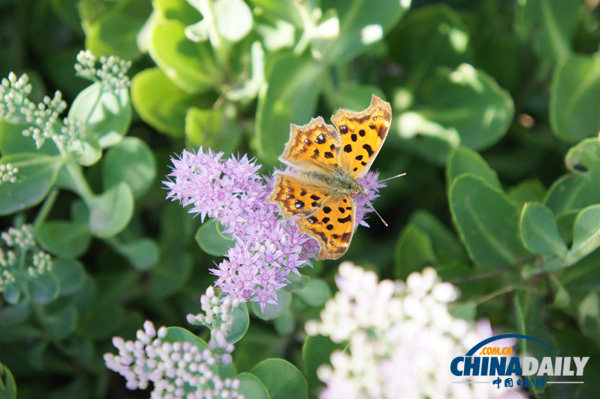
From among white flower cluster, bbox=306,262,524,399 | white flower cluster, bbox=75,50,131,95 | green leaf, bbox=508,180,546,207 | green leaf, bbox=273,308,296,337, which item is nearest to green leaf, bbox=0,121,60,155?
white flower cluster, bbox=75,50,131,95

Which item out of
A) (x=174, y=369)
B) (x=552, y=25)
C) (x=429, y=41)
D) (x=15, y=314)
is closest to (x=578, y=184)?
(x=552, y=25)

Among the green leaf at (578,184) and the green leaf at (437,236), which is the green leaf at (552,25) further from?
the green leaf at (437,236)

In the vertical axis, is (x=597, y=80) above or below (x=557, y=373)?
above

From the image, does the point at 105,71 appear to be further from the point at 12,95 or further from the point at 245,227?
the point at 245,227

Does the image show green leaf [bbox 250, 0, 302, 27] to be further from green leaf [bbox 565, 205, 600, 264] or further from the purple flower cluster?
green leaf [bbox 565, 205, 600, 264]

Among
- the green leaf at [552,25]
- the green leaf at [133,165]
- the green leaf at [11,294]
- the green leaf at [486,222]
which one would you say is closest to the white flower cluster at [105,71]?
the green leaf at [133,165]

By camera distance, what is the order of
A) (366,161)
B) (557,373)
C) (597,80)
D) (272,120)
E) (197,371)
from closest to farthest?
(197,371) → (366,161) → (557,373) → (272,120) → (597,80)

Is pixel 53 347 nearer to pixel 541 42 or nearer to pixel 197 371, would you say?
pixel 197 371

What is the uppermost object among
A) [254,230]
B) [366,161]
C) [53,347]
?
[366,161]

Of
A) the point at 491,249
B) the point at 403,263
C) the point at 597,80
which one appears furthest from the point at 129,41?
the point at 597,80
